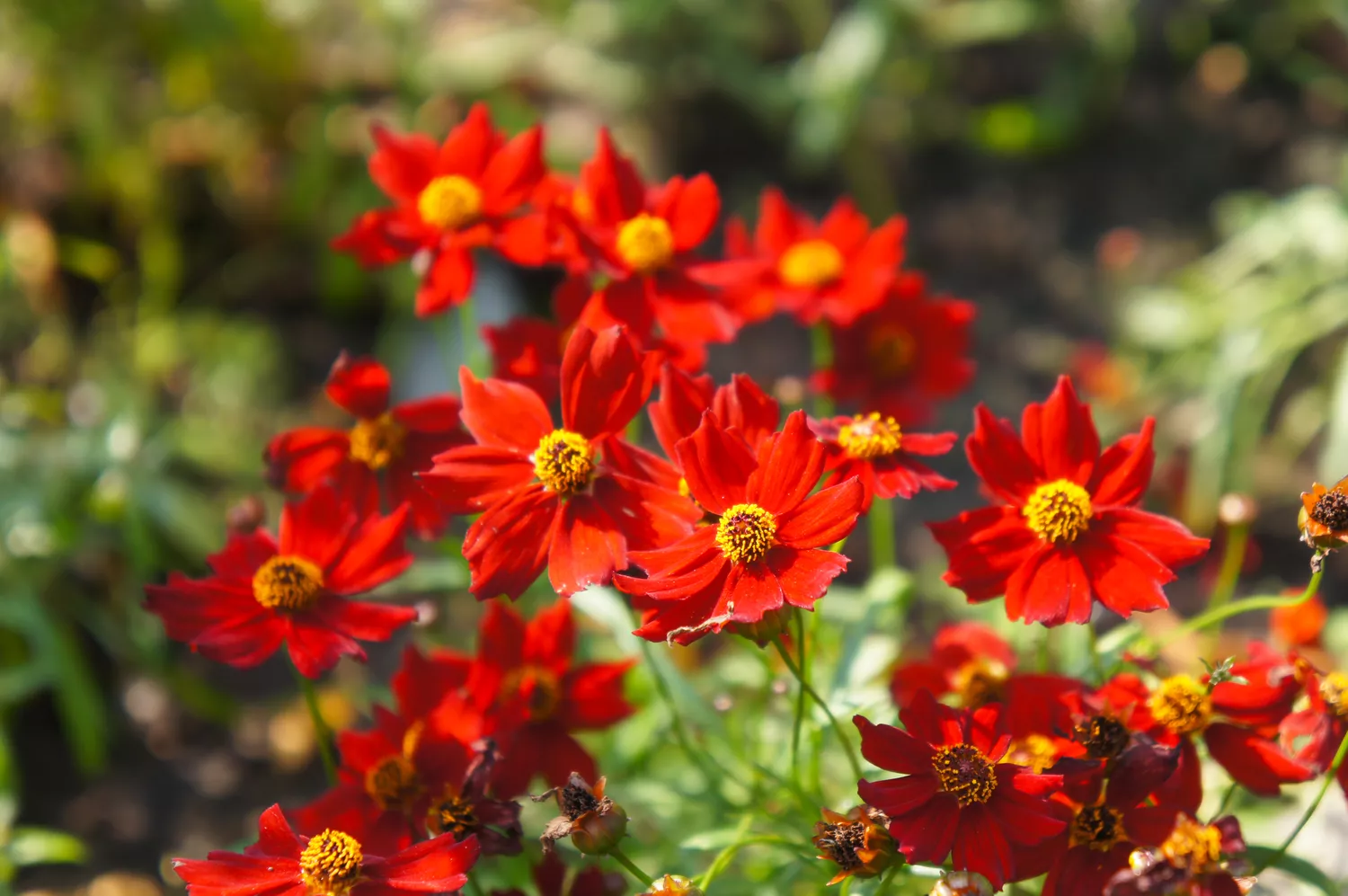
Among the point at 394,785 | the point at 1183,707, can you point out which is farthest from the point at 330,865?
the point at 1183,707

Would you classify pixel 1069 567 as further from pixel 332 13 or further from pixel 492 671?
pixel 332 13

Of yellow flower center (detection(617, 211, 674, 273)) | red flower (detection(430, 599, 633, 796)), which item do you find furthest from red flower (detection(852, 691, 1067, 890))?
yellow flower center (detection(617, 211, 674, 273))

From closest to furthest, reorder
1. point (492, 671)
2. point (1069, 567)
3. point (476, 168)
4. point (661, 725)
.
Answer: point (1069, 567) → point (492, 671) → point (476, 168) → point (661, 725)

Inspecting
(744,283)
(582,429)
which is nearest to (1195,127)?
(744,283)

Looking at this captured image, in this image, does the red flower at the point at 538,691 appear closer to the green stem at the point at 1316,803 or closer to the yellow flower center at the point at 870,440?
the yellow flower center at the point at 870,440

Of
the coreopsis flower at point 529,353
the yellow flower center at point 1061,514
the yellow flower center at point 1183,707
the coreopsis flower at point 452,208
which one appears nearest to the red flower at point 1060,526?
the yellow flower center at point 1061,514

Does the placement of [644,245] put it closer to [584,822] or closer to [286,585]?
[286,585]
